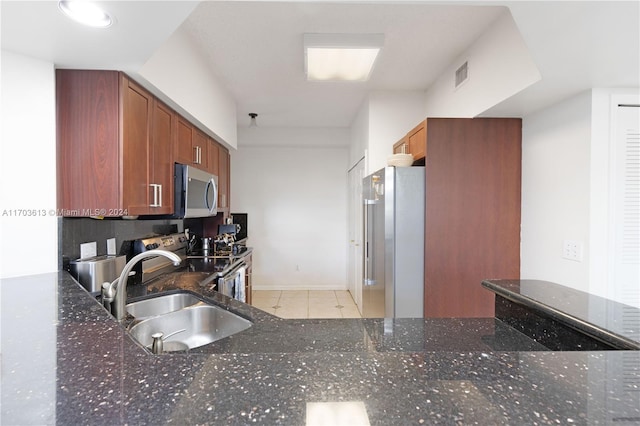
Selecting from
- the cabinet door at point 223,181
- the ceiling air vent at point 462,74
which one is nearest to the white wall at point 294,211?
the cabinet door at point 223,181

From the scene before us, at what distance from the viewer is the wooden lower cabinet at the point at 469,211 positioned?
2266mm

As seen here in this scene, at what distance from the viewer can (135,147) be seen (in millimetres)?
1805

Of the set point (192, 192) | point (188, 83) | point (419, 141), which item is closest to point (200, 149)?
point (192, 192)

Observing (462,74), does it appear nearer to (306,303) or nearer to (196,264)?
(196,264)

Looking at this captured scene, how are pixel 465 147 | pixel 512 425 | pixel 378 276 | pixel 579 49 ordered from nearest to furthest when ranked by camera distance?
pixel 512 425, pixel 579 49, pixel 465 147, pixel 378 276

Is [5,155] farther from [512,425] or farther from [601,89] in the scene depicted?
[601,89]

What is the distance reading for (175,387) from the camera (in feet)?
1.81

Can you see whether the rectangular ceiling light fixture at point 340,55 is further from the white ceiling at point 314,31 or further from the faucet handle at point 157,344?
the faucet handle at point 157,344

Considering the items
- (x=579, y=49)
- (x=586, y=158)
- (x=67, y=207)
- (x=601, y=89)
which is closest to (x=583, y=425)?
(x=579, y=49)

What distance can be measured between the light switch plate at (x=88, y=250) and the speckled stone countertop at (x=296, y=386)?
1079 mm

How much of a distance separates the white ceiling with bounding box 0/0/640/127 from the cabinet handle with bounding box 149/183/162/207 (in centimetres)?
71

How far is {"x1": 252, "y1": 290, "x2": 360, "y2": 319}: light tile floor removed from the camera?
4125 millimetres

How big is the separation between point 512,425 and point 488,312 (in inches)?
82.6

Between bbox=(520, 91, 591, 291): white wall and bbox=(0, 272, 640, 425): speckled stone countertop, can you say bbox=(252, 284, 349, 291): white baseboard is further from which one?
bbox=(0, 272, 640, 425): speckled stone countertop
